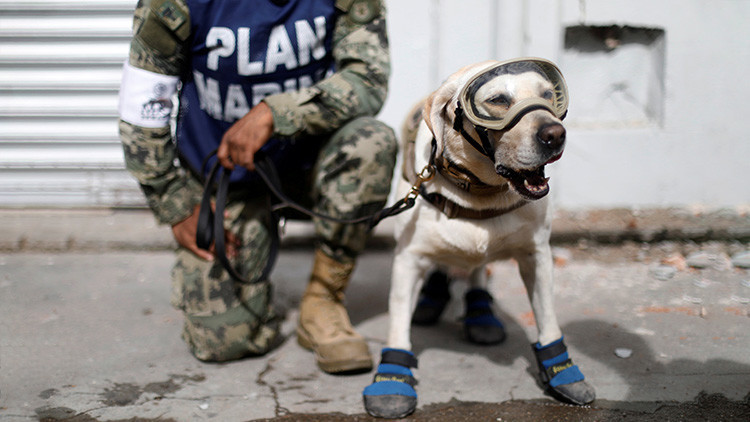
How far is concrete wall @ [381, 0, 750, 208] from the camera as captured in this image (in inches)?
133

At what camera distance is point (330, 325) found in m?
2.36

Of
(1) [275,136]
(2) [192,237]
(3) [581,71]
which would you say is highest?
(3) [581,71]

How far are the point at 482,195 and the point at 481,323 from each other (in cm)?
73

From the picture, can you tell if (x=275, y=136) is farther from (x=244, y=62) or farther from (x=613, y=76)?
(x=613, y=76)

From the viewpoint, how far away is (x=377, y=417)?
6.39 feet

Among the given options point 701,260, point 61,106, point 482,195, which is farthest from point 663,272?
point 61,106

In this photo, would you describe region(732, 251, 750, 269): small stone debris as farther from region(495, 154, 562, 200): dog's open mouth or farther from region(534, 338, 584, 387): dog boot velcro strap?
region(495, 154, 562, 200): dog's open mouth

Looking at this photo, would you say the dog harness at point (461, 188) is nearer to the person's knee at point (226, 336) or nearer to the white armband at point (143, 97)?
the person's knee at point (226, 336)

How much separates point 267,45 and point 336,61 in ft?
0.82

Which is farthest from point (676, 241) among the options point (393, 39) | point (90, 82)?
point (90, 82)

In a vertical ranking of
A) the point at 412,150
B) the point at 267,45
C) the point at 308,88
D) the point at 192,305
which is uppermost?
the point at 267,45

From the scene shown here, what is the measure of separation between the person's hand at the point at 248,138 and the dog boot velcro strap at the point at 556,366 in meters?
1.07

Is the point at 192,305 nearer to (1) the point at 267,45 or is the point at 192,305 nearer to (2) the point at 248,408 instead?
(2) the point at 248,408

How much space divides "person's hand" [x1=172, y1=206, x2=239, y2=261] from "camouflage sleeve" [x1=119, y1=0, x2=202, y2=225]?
2cm
